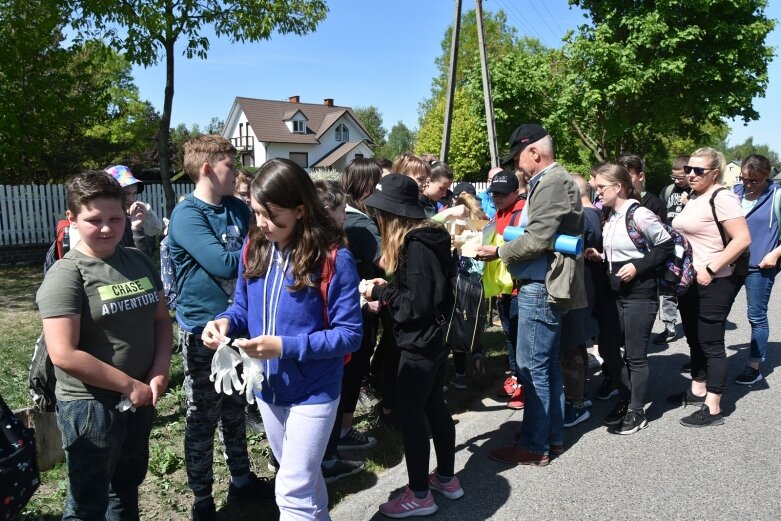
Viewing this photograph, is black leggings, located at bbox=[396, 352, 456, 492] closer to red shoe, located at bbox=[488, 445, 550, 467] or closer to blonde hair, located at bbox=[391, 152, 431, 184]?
red shoe, located at bbox=[488, 445, 550, 467]

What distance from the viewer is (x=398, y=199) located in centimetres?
302

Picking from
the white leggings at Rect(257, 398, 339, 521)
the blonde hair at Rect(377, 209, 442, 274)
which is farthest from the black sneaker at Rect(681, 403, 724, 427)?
the white leggings at Rect(257, 398, 339, 521)

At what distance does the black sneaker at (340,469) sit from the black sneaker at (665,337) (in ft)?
14.1

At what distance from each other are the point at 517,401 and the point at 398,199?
97.0 inches

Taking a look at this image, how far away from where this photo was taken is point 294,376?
92.4 inches

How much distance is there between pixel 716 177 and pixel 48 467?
493cm

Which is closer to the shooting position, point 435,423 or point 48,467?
point 435,423

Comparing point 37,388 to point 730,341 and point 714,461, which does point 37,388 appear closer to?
point 714,461

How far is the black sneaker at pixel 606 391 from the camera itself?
4.98 m

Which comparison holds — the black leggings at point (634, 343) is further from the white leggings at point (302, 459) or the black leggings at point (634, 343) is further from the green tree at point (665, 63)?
the green tree at point (665, 63)

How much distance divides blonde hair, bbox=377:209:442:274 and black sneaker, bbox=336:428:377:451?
5.23 ft

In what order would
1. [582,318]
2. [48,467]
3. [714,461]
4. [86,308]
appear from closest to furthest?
[86,308] → [48,467] → [714,461] → [582,318]

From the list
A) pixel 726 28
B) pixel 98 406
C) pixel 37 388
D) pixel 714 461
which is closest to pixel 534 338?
Result: pixel 714 461

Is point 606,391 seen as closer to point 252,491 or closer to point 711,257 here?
point 711,257
